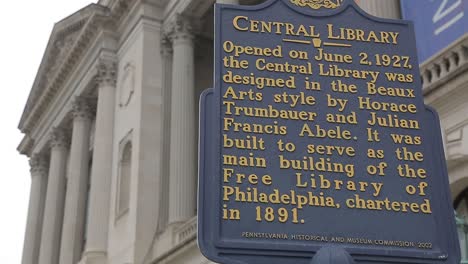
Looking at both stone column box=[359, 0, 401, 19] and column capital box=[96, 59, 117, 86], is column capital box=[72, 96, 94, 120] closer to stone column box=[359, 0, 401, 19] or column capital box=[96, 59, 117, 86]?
column capital box=[96, 59, 117, 86]

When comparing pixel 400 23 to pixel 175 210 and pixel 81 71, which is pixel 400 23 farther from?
pixel 81 71

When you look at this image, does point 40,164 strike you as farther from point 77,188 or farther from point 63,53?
→ point 77,188

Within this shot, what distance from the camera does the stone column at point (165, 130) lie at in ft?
87.5

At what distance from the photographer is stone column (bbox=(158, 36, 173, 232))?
26.7 m

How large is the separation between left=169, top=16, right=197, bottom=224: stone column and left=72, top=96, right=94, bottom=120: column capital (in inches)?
347

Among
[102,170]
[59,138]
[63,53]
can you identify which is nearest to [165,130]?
[102,170]

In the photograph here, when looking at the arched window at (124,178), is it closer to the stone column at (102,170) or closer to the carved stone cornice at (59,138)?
the stone column at (102,170)

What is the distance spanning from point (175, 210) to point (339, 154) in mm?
19041

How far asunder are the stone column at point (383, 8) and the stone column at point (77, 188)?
20517 mm

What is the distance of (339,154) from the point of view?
6.82 metres

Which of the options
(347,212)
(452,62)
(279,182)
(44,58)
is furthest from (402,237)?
(44,58)

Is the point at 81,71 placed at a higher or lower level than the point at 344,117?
→ higher

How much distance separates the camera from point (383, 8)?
669 inches

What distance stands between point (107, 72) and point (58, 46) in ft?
28.1
